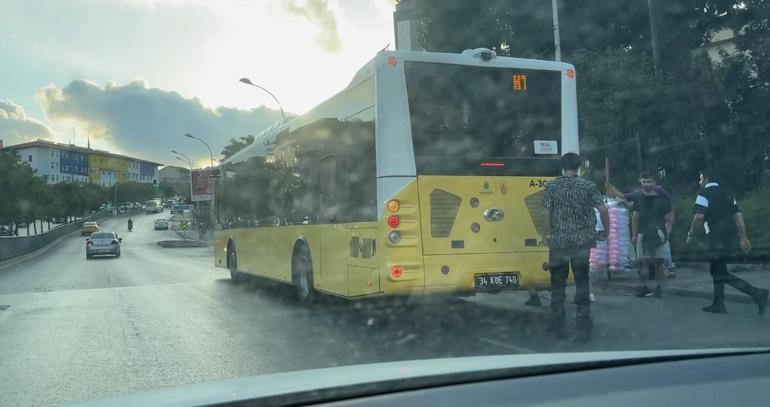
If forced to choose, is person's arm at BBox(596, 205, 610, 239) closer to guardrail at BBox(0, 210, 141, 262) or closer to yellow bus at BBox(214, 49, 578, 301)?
yellow bus at BBox(214, 49, 578, 301)

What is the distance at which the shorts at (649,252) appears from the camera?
953cm

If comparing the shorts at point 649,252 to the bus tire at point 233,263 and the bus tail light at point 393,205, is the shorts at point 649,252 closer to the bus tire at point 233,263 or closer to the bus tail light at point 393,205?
the bus tail light at point 393,205

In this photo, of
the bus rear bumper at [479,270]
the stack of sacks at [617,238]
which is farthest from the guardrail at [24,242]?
the bus rear bumper at [479,270]

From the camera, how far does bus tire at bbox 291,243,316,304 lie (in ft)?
31.5

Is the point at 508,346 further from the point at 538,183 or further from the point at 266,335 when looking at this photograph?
the point at 266,335

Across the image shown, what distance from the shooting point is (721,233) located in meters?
8.08

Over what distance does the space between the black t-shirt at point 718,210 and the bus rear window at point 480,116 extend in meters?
2.01

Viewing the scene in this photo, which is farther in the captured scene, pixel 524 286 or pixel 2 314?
pixel 2 314

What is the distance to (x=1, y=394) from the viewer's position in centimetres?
525

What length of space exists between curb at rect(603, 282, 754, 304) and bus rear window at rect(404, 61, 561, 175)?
139 inches

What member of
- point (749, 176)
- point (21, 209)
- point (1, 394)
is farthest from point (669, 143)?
point (21, 209)

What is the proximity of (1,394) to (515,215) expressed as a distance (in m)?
5.44

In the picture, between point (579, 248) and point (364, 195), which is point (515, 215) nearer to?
point (579, 248)

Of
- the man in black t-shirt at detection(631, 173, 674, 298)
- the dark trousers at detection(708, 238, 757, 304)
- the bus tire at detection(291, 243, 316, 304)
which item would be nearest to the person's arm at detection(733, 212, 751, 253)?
the dark trousers at detection(708, 238, 757, 304)
